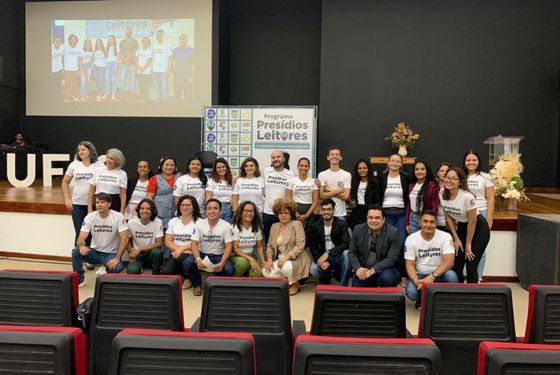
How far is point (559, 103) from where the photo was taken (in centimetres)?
914

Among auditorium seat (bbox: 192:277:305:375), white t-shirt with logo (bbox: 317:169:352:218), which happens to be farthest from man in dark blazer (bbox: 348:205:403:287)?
auditorium seat (bbox: 192:277:305:375)

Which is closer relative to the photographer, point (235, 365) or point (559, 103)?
point (235, 365)

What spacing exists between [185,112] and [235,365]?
30.6 feet

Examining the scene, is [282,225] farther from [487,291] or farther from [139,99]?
[139,99]

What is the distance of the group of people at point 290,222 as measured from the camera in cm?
406

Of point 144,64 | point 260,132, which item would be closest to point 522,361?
point 260,132

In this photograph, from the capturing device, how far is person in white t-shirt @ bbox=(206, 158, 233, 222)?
5.01m

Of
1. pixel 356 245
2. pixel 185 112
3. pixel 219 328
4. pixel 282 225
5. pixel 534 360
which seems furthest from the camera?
pixel 185 112

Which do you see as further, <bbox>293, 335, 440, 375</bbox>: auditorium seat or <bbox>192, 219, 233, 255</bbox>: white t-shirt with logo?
<bbox>192, 219, 233, 255</bbox>: white t-shirt with logo

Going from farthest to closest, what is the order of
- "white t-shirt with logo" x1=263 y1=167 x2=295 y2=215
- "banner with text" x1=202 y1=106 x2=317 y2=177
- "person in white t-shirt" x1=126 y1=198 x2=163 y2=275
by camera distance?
"banner with text" x1=202 y1=106 x2=317 y2=177 < "white t-shirt with logo" x1=263 y1=167 x2=295 y2=215 < "person in white t-shirt" x1=126 y1=198 x2=163 y2=275

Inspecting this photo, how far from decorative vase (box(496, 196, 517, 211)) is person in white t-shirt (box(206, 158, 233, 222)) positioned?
Answer: 10.8ft

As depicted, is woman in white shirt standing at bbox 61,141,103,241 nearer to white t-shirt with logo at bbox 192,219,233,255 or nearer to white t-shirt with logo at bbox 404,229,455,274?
white t-shirt with logo at bbox 192,219,233,255

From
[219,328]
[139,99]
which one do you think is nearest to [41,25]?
[139,99]

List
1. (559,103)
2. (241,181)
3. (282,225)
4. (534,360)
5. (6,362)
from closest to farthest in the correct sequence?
(534,360)
(6,362)
(282,225)
(241,181)
(559,103)
